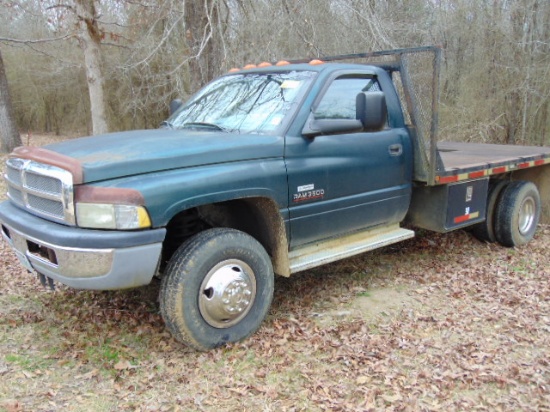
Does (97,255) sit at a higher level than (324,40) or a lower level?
lower

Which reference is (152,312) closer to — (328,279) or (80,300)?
(80,300)

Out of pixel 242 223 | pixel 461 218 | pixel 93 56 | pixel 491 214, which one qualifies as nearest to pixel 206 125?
pixel 242 223

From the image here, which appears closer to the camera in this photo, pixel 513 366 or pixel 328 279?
pixel 513 366

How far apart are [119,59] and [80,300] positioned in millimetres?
15519

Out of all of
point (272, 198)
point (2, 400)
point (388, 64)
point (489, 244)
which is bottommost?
point (489, 244)

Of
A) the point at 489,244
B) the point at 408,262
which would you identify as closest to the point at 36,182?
the point at 408,262

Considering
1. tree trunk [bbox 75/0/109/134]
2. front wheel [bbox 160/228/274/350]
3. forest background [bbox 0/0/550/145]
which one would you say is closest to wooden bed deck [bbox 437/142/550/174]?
front wheel [bbox 160/228/274/350]

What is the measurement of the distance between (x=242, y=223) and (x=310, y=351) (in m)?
1.17

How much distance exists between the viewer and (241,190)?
3.68 m

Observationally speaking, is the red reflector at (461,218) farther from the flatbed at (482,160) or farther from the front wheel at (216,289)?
Result: the front wheel at (216,289)

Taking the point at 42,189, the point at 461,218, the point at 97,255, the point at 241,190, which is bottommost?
the point at 461,218

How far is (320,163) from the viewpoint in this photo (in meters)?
4.20

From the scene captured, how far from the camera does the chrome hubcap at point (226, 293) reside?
11.8 feet

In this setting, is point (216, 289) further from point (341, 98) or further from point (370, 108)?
point (341, 98)
